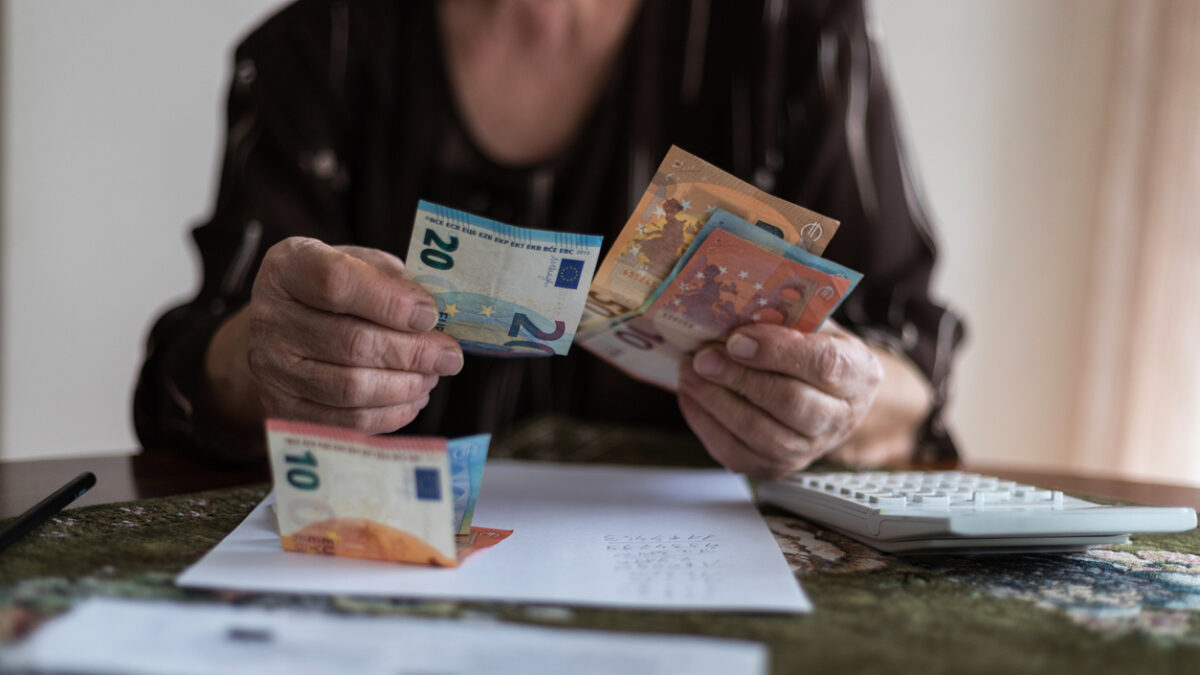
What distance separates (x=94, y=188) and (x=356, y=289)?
7.95ft

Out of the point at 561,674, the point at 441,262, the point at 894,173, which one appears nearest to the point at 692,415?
the point at 441,262

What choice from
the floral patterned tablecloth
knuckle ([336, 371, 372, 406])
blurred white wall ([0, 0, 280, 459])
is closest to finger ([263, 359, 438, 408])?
knuckle ([336, 371, 372, 406])

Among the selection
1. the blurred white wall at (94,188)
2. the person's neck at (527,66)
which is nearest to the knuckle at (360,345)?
the person's neck at (527,66)

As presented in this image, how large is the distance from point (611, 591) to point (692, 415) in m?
0.36

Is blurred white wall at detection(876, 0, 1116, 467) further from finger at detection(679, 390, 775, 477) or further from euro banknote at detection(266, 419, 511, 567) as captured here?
euro banknote at detection(266, 419, 511, 567)

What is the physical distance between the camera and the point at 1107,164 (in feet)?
8.07

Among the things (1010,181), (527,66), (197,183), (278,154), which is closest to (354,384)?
(278,154)

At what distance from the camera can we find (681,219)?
65cm

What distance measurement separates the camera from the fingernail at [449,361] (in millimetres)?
656

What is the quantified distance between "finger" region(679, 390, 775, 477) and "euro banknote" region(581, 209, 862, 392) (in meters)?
0.06

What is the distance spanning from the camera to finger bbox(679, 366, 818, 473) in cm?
78

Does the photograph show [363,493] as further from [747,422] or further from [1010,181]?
[1010,181]

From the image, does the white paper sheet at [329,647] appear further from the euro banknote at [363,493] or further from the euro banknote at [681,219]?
the euro banknote at [681,219]

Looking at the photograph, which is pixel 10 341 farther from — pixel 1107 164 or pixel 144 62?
pixel 1107 164
